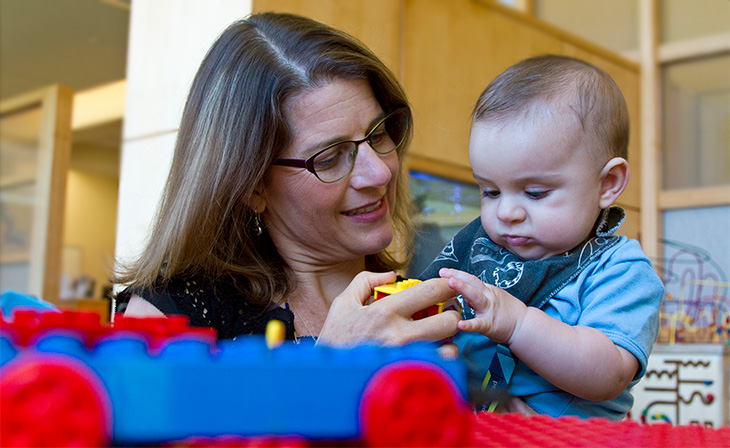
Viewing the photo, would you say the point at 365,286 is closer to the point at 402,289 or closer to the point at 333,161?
the point at 402,289

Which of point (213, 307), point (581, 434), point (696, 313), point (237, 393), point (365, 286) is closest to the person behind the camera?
point (237, 393)

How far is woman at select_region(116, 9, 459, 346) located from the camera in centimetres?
114

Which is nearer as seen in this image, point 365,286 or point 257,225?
point 365,286

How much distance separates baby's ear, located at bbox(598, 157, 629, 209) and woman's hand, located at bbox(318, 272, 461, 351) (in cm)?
29

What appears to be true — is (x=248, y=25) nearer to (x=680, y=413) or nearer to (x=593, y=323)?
(x=593, y=323)

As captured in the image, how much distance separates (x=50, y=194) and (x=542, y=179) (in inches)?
133

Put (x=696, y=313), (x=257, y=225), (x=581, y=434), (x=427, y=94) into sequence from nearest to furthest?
1. (x=581, y=434)
2. (x=257, y=225)
3. (x=427, y=94)
4. (x=696, y=313)

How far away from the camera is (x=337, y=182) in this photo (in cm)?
114

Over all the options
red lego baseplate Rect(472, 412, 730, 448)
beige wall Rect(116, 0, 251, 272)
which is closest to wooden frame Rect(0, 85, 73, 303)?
beige wall Rect(116, 0, 251, 272)

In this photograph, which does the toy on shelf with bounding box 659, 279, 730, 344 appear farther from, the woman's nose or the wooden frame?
the wooden frame

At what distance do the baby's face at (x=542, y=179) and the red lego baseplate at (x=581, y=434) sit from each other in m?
0.33

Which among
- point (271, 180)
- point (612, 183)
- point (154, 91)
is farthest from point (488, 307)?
point (154, 91)

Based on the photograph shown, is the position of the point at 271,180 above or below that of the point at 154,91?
below

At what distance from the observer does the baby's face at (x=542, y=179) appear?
90 centimetres
